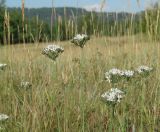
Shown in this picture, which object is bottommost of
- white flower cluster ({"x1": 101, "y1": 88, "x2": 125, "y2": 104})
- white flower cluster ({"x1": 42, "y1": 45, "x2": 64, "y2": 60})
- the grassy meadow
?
the grassy meadow

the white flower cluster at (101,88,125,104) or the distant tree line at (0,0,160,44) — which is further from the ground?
the distant tree line at (0,0,160,44)

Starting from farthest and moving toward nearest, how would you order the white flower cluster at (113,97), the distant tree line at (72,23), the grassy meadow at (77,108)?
1. the distant tree line at (72,23)
2. the grassy meadow at (77,108)
3. the white flower cluster at (113,97)

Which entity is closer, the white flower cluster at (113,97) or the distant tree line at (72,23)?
the white flower cluster at (113,97)

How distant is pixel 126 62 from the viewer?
523 centimetres

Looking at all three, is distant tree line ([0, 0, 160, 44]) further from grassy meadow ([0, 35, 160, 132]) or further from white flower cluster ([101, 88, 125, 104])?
white flower cluster ([101, 88, 125, 104])

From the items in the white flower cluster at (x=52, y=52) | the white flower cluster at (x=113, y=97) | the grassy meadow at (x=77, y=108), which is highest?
the white flower cluster at (x=52, y=52)

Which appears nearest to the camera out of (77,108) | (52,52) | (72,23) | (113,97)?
(113,97)

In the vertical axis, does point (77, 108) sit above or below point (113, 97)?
below

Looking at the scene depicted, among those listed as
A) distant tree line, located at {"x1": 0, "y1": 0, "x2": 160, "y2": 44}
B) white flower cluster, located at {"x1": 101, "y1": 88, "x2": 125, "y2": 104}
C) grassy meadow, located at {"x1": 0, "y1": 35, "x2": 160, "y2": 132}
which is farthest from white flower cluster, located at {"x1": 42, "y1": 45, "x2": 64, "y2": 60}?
distant tree line, located at {"x1": 0, "y1": 0, "x2": 160, "y2": 44}

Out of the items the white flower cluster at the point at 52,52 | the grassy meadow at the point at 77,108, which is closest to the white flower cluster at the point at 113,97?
the grassy meadow at the point at 77,108

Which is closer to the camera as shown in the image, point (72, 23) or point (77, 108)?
point (77, 108)

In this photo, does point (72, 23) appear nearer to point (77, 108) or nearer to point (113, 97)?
point (77, 108)

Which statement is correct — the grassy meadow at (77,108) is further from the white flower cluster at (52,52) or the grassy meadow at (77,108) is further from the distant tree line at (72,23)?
the distant tree line at (72,23)

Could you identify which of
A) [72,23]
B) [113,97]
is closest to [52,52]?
[113,97]
